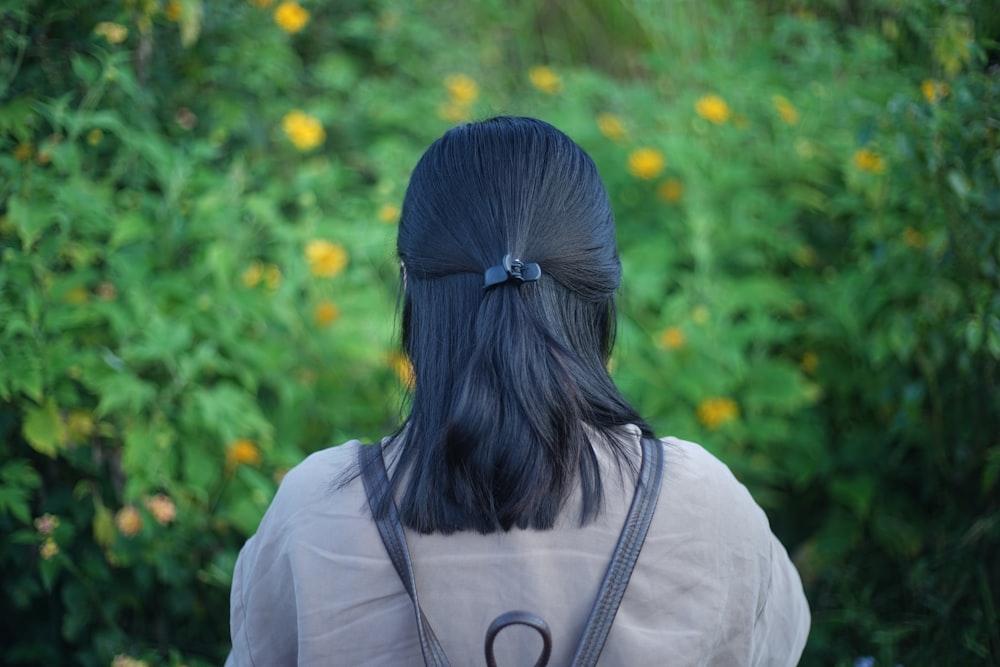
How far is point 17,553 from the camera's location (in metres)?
2.01

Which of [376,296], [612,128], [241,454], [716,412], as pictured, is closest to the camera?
[241,454]

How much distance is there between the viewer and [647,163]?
3.07m

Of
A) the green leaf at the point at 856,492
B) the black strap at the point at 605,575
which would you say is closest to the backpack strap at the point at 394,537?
the black strap at the point at 605,575

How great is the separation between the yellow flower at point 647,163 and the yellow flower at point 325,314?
117cm

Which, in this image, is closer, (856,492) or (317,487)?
(317,487)

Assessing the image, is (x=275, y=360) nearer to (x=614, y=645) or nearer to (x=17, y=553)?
(x=17, y=553)

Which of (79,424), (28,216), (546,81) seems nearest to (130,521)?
(79,424)

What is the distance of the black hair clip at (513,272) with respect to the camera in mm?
1066

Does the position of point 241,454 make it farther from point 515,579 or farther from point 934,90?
point 934,90

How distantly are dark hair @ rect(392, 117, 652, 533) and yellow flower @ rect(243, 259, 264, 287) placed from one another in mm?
1418

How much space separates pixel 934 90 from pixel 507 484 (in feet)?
5.44

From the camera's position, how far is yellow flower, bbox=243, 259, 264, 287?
2.48m

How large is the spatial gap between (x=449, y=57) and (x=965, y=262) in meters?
2.39

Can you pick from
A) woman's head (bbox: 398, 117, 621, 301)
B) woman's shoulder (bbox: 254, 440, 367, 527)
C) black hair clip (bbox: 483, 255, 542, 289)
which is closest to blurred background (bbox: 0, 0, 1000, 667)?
woman's head (bbox: 398, 117, 621, 301)
